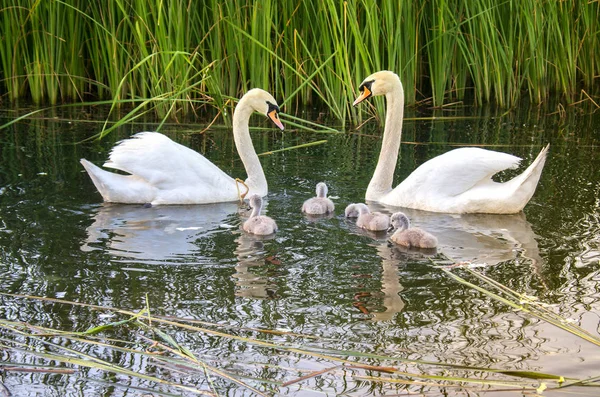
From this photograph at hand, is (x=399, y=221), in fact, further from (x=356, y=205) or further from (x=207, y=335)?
(x=207, y=335)

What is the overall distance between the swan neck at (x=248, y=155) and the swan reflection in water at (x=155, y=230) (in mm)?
284

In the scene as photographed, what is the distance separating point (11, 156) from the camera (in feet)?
33.6

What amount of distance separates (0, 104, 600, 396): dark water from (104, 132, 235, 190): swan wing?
0.87 feet

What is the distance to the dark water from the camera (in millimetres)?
4988

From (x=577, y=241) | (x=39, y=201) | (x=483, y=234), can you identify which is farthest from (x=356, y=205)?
(x=39, y=201)

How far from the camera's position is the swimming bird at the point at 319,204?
8148 millimetres

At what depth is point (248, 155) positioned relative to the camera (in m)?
9.27

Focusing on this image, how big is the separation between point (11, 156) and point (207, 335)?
5667mm

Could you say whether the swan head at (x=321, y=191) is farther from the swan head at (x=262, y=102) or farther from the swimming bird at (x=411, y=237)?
the swan head at (x=262, y=102)

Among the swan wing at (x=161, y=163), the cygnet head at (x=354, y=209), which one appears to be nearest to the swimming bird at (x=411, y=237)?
the cygnet head at (x=354, y=209)

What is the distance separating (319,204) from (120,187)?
1905mm

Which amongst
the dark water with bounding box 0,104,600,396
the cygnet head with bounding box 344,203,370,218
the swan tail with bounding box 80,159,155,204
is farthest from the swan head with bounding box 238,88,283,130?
the cygnet head with bounding box 344,203,370,218

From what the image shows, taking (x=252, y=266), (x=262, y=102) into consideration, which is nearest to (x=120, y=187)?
(x=262, y=102)

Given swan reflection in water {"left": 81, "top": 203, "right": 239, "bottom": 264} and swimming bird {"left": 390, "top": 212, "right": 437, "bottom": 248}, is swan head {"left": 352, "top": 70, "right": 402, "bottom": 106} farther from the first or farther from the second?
swimming bird {"left": 390, "top": 212, "right": 437, "bottom": 248}
